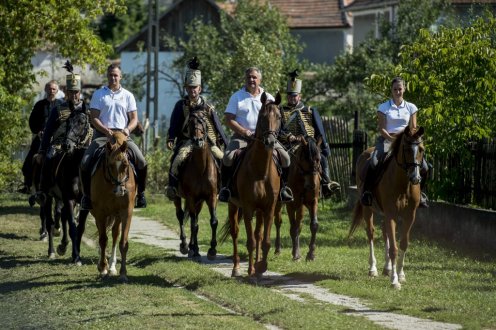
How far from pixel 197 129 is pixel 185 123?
1.10m

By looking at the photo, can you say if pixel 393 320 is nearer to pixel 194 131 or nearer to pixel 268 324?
pixel 268 324

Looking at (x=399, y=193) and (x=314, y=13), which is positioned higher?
(x=314, y=13)

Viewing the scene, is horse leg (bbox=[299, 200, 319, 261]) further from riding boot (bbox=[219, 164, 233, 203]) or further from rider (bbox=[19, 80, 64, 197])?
rider (bbox=[19, 80, 64, 197])

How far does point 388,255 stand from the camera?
1686cm

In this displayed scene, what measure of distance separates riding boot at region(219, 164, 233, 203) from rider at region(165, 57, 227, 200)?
1.74 m

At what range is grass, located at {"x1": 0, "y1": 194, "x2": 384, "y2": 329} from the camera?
1265 centimetres

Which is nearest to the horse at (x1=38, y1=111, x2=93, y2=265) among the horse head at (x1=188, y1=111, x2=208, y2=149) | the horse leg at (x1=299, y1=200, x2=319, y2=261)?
the horse head at (x1=188, y1=111, x2=208, y2=149)

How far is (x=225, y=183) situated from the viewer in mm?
16984

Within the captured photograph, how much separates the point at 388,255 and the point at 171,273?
3.16 metres

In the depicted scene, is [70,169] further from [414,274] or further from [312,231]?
[414,274]

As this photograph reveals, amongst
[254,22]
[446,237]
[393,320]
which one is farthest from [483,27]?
[254,22]

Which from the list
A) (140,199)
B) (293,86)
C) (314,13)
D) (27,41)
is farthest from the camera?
(314,13)

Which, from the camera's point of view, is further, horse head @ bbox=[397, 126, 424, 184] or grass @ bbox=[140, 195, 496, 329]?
horse head @ bbox=[397, 126, 424, 184]

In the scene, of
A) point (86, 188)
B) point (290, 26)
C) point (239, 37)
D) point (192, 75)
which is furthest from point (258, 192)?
point (290, 26)
